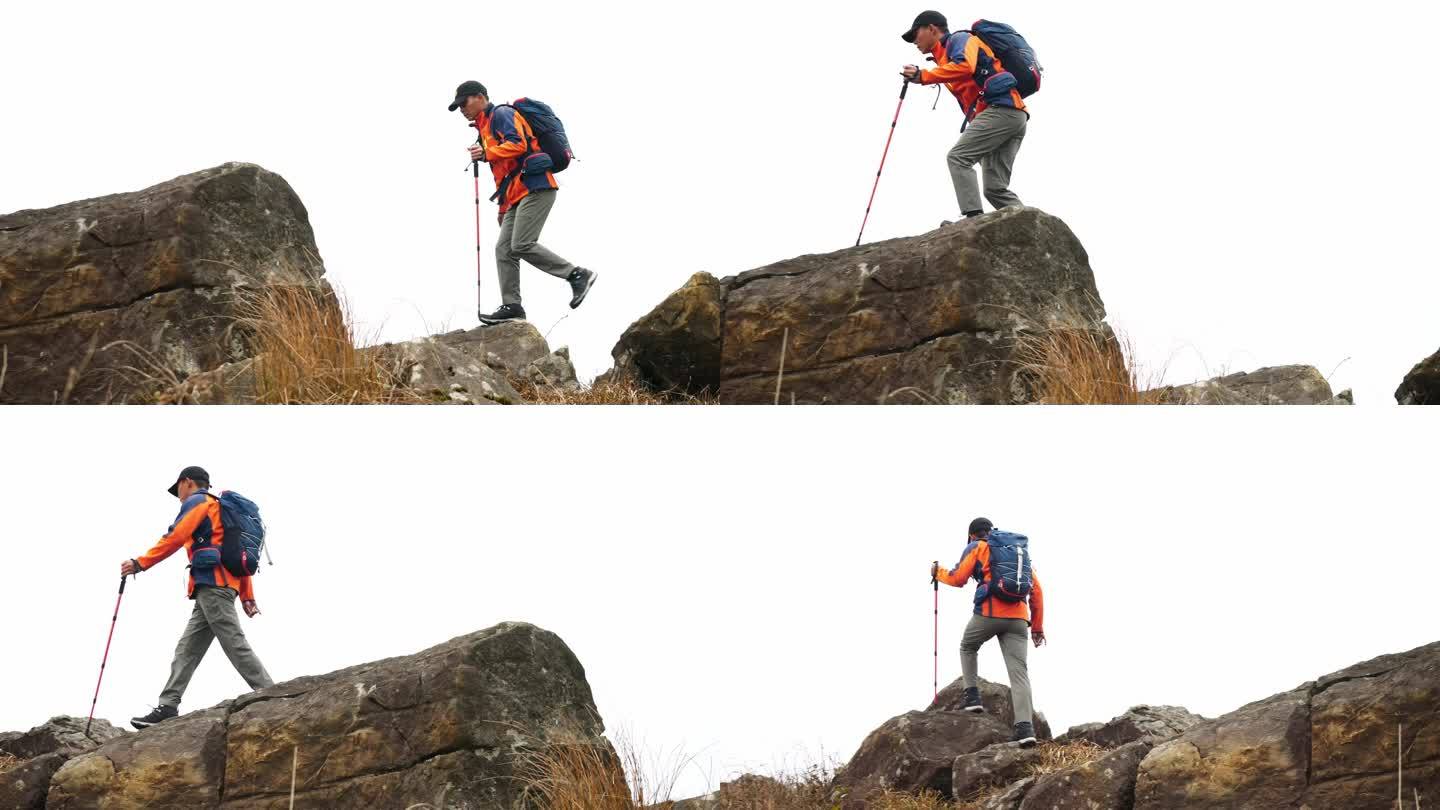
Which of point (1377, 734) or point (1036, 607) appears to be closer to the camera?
point (1377, 734)

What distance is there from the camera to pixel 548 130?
53.1 feet

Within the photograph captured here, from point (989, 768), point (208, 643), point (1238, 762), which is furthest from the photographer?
point (989, 768)

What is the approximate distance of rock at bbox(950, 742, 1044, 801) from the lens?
48.0 ft

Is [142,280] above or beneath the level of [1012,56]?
beneath

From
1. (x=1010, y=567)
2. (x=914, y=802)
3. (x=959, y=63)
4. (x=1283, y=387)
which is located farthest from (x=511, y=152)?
(x=1283, y=387)

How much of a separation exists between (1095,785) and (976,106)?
213 inches

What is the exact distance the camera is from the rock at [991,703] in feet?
52.4

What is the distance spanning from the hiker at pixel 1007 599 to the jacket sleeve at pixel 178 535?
216 inches

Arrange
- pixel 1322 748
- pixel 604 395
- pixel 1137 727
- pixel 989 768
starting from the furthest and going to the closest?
pixel 604 395 → pixel 1137 727 → pixel 989 768 → pixel 1322 748

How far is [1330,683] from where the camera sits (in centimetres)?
1287

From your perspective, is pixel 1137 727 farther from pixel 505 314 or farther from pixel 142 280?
pixel 142 280

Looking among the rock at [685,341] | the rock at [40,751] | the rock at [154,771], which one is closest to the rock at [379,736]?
the rock at [154,771]

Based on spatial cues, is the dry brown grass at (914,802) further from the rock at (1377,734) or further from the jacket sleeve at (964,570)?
the rock at (1377,734)

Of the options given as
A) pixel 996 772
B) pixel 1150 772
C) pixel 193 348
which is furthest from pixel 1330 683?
pixel 193 348
